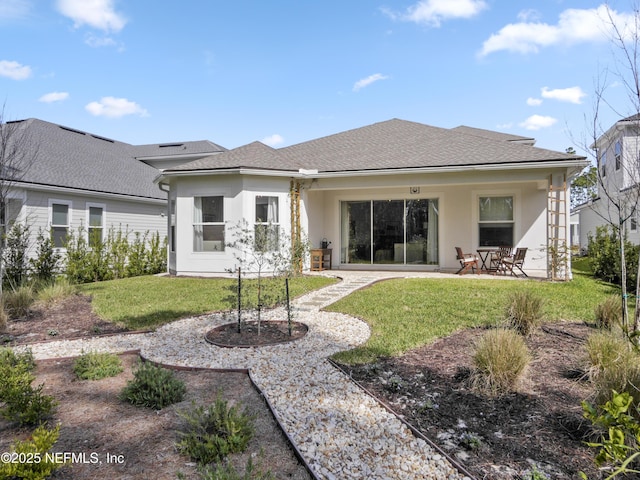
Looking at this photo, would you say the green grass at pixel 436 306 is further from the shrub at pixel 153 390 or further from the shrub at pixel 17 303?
the shrub at pixel 17 303

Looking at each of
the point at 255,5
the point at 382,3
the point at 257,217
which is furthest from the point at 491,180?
the point at 255,5

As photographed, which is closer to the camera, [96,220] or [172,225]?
[172,225]

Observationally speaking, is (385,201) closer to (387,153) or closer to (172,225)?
(387,153)

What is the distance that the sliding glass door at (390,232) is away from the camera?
1305cm

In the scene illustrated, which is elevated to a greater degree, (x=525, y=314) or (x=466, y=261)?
(x=466, y=261)

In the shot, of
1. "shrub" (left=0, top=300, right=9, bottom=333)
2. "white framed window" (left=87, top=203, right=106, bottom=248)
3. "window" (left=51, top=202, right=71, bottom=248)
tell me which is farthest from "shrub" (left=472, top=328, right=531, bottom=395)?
"white framed window" (left=87, top=203, right=106, bottom=248)

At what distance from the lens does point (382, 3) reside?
10.9m

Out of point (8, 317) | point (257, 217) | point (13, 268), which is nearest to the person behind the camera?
point (8, 317)

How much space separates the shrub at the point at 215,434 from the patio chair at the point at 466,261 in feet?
32.2

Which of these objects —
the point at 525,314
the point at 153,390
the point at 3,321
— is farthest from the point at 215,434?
the point at 3,321

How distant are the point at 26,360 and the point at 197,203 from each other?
8379 mm

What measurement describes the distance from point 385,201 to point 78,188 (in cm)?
1082

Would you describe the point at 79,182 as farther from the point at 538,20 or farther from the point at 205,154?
the point at 538,20

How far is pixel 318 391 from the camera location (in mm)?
3631
